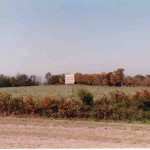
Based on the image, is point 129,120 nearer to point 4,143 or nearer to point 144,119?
point 144,119

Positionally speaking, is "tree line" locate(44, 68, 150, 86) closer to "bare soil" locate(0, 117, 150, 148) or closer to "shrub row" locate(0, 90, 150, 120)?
"shrub row" locate(0, 90, 150, 120)

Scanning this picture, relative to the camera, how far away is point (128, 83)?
3132 inches

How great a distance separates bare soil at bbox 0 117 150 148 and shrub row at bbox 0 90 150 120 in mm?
3079

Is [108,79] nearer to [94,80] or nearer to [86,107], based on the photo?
[94,80]

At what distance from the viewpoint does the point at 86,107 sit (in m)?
18.8

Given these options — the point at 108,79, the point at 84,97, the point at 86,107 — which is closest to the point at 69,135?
the point at 86,107

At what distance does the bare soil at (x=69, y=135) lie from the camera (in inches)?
396

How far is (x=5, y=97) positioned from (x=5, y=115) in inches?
64.8

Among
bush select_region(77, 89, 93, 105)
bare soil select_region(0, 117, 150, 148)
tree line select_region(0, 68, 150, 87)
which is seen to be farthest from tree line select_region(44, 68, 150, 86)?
bare soil select_region(0, 117, 150, 148)

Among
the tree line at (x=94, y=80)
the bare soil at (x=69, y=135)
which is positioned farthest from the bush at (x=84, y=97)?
the tree line at (x=94, y=80)

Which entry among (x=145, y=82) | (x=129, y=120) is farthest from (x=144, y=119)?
(x=145, y=82)

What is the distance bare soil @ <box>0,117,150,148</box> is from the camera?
33.0 feet

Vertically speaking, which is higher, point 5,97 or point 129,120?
point 5,97

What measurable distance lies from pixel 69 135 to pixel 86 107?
22.3 feet
